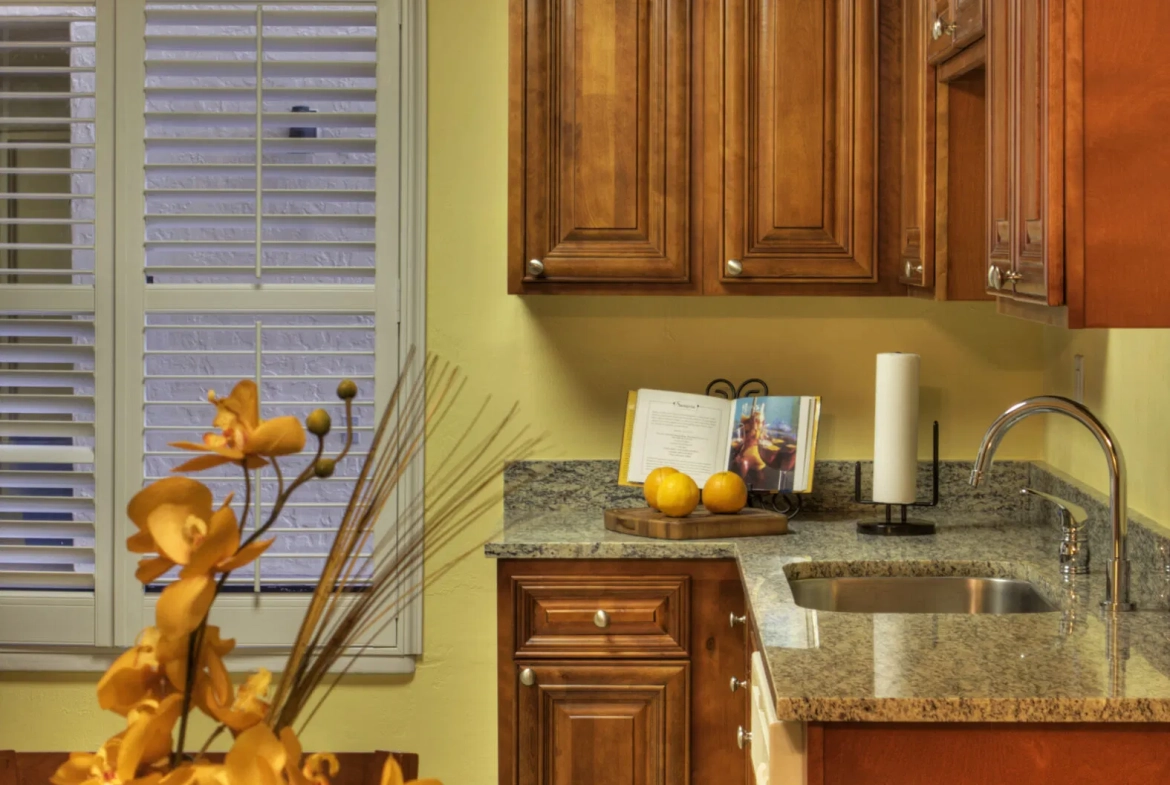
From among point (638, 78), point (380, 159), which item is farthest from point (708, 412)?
point (380, 159)

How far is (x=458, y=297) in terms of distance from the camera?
10.2 ft

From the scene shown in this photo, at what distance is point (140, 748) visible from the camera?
601mm

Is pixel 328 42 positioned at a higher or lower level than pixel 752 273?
higher

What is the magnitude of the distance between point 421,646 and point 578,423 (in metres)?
0.67

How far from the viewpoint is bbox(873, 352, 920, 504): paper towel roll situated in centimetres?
276

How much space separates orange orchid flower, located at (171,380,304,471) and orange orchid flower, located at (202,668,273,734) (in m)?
0.11

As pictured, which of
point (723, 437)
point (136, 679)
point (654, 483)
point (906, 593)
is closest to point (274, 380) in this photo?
point (654, 483)

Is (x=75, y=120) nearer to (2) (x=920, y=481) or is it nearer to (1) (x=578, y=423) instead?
(1) (x=578, y=423)

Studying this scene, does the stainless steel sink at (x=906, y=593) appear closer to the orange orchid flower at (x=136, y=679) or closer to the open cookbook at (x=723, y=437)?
the open cookbook at (x=723, y=437)

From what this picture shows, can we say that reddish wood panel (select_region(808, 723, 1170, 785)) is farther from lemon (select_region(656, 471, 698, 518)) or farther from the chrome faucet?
lemon (select_region(656, 471, 698, 518))

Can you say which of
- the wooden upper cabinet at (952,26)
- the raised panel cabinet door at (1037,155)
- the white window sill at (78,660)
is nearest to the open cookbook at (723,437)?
the white window sill at (78,660)

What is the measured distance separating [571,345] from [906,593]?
1.08 m

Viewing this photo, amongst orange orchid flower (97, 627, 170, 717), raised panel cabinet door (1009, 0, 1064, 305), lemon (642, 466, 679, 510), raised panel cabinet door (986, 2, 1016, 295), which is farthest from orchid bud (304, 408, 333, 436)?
lemon (642, 466, 679, 510)

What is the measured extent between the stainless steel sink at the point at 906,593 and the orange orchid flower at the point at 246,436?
1.84m
